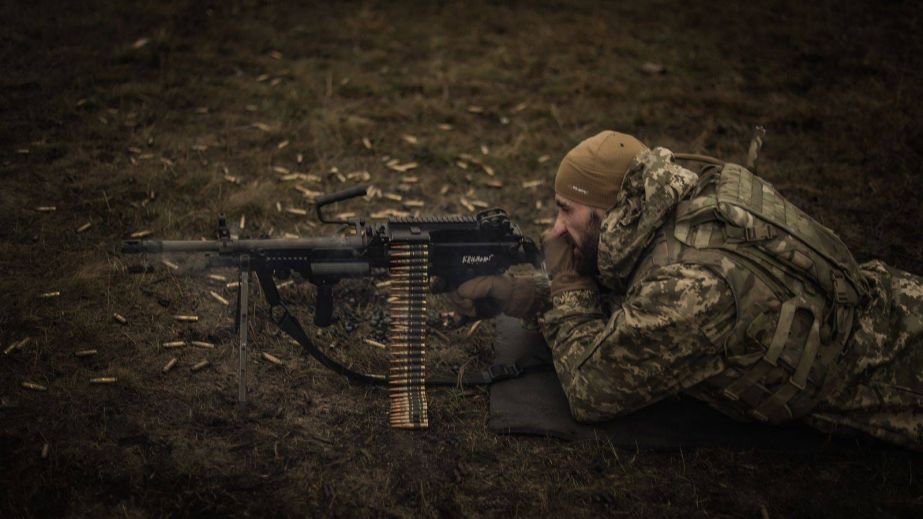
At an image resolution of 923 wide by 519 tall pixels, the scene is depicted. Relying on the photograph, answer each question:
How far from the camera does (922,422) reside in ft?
16.4

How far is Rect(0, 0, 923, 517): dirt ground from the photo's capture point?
495 centimetres

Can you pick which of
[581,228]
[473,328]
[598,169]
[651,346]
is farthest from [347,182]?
[651,346]

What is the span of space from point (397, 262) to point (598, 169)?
173 cm

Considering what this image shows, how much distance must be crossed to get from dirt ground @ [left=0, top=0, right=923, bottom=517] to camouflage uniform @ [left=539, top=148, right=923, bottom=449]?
1.61 ft

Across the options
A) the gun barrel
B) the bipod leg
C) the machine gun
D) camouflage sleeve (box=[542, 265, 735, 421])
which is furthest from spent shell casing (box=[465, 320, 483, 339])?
the bipod leg

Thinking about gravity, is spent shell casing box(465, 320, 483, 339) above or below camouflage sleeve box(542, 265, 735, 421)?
below

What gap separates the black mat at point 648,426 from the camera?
5.39 meters

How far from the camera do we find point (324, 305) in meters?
6.00

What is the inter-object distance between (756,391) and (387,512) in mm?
2619

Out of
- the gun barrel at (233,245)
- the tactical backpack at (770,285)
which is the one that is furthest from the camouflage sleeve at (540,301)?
the gun barrel at (233,245)

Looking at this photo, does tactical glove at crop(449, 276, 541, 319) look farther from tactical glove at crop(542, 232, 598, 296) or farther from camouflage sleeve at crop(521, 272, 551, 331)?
tactical glove at crop(542, 232, 598, 296)

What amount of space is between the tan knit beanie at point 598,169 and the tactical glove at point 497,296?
41.6 inches

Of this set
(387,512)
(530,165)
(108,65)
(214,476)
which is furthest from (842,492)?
(108,65)

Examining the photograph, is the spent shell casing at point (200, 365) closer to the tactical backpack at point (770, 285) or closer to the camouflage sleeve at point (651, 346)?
the camouflage sleeve at point (651, 346)
